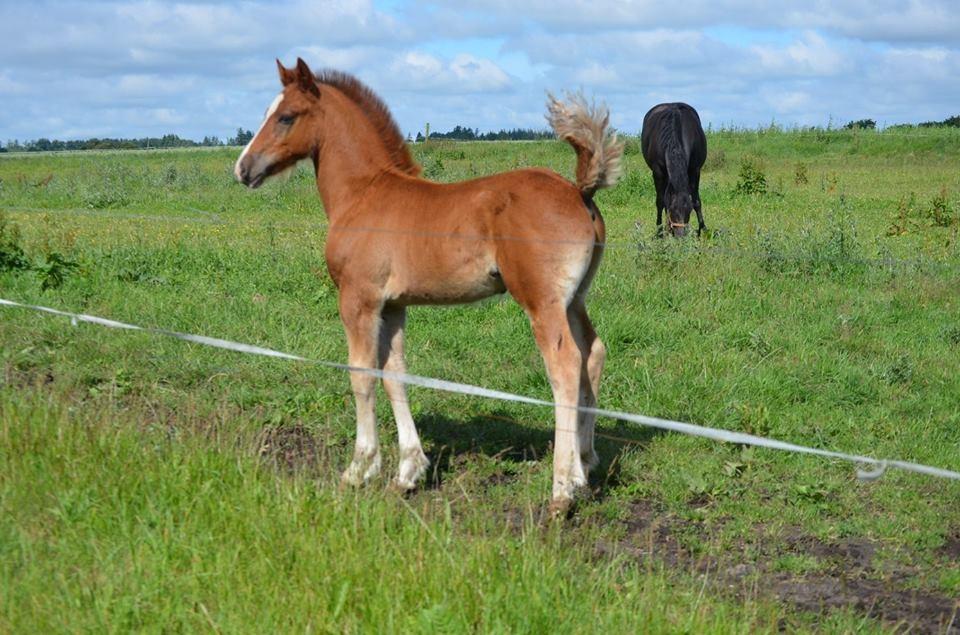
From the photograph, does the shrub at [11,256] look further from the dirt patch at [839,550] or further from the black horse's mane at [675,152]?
the black horse's mane at [675,152]

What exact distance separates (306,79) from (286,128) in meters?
0.28

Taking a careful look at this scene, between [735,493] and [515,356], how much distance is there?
2383 millimetres

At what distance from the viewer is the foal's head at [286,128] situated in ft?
18.6

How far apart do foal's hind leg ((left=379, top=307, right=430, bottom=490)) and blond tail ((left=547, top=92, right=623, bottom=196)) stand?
1298 mm

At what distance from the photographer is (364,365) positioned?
5.40m

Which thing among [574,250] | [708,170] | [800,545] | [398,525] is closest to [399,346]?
[574,250]

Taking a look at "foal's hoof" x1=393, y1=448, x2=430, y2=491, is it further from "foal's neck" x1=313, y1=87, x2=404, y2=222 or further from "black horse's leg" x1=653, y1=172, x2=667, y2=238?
"black horse's leg" x1=653, y1=172, x2=667, y2=238

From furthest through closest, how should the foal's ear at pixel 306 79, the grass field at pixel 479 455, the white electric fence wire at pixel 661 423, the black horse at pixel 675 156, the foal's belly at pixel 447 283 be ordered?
1. the black horse at pixel 675 156
2. the foal's ear at pixel 306 79
3. the foal's belly at pixel 447 283
4. the grass field at pixel 479 455
5. the white electric fence wire at pixel 661 423

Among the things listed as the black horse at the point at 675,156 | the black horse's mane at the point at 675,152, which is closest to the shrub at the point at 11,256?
the black horse at the point at 675,156

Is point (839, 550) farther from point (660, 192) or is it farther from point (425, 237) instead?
point (660, 192)

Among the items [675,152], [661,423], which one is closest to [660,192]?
[675,152]

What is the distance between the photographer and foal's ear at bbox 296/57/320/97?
5589 millimetres

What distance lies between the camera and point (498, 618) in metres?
3.28

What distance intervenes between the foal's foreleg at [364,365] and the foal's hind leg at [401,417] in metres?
0.12
